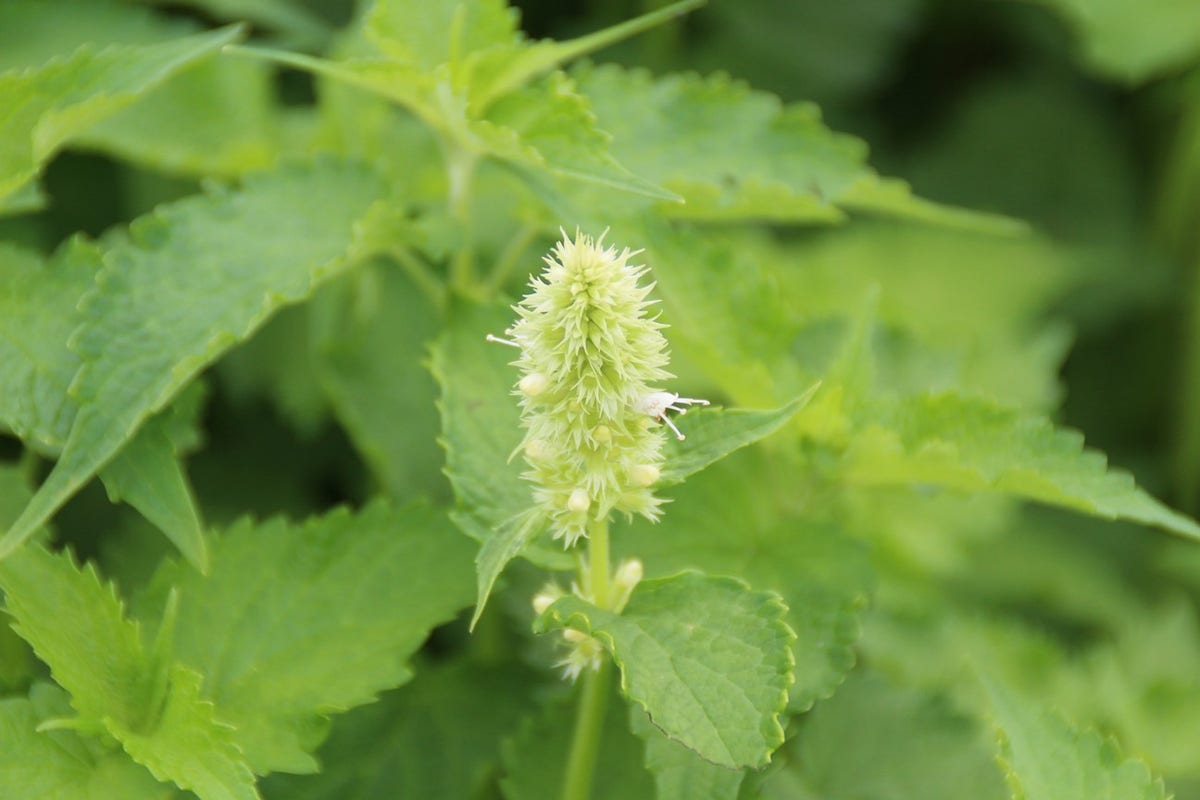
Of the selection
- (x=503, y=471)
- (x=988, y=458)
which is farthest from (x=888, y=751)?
(x=503, y=471)

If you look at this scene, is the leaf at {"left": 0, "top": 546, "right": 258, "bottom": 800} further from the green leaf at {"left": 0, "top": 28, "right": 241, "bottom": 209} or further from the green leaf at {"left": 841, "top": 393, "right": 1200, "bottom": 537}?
the green leaf at {"left": 841, "top": 393, "right": 1200, "bottom": 537}

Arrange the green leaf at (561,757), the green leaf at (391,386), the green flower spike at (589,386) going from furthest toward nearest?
the green leaf at (391,386)
the green leaf at (561,757)
the green flower spike at (589,386)

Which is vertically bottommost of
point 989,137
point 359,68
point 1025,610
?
point 1025,610

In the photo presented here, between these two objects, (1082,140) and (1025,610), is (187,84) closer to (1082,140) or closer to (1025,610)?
(1025,610)

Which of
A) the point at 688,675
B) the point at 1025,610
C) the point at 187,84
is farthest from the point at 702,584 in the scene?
the point at 1025,610

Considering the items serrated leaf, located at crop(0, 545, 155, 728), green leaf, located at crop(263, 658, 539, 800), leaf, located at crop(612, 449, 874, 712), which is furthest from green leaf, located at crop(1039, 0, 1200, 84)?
serrated leaf, located at crop(0, 545, 155, 728)

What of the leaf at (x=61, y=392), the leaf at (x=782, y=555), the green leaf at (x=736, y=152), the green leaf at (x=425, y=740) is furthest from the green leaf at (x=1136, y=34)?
the leaf at (x=61, y=392)

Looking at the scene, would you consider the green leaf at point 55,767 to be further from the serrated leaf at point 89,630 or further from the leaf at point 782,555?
the leaf at point 782,555
